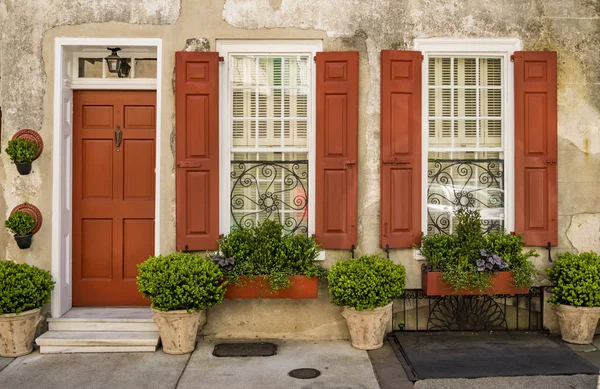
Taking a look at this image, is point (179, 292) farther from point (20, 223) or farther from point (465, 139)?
point (465, 139)

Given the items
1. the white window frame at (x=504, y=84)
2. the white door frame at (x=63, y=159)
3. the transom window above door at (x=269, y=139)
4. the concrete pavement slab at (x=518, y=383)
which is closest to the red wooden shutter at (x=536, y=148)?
the white window frame at (x=504, y=84)

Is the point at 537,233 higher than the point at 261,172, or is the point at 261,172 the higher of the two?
the point at 261,172

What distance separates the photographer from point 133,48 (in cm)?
663

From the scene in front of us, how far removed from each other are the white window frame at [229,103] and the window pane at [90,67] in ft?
4.60

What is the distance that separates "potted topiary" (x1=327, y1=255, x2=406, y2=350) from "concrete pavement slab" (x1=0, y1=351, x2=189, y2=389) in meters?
1.64

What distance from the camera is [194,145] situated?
20.9 ft

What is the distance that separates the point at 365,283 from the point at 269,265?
3.34ft

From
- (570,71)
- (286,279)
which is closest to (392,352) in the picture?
(286,279)

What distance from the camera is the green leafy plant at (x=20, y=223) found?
618 cm

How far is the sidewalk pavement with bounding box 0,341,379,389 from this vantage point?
5.19 m

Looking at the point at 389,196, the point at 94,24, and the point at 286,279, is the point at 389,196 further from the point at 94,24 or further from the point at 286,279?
the point at 94,24

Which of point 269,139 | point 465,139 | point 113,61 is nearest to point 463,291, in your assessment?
point 465,139

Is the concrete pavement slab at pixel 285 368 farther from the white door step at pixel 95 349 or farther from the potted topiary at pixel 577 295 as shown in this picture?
the potted topiary at pixel 577 295

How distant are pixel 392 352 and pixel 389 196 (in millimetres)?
1590
